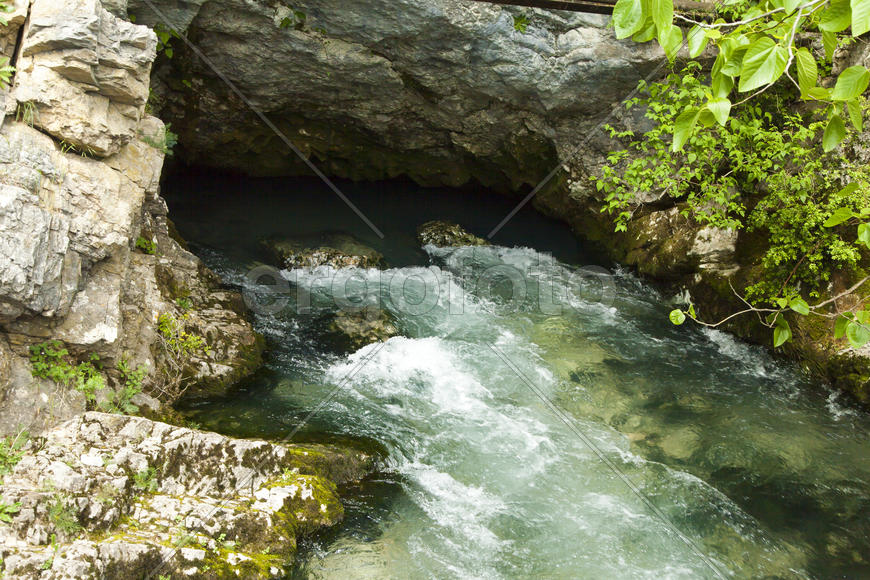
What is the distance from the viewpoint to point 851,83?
1.95 meters

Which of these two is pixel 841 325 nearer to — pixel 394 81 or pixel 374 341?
pixel 374 341

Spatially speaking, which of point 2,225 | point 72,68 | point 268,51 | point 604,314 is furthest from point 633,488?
point 268,51

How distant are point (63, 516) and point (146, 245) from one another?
11.3 ft

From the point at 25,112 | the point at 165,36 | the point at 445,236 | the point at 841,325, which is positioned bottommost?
the point at 445,236

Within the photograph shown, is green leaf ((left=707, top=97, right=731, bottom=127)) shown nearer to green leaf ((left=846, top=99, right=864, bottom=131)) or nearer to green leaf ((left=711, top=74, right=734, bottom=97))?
green leaf ((left=711, top=74, right=734, bottom=97))

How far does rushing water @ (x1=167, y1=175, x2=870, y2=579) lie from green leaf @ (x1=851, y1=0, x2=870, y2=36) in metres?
4.13

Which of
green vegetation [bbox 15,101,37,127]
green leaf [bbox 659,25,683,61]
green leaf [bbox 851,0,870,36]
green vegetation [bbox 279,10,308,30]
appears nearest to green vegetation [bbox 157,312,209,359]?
green vegetation [bbox 15,101,37,127]

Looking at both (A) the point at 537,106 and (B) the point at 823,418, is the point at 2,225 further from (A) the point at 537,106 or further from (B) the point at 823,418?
(B) the point at 823,418

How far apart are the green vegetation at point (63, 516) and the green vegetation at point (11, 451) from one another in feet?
1.54

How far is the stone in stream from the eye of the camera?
9.53 metres

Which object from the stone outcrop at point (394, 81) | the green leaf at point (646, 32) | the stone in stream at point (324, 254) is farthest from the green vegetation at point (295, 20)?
the green leaf at point (646, 32)

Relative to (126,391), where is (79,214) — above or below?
above

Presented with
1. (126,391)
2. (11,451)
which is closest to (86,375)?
(126,391)

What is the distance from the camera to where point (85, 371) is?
5.01m
